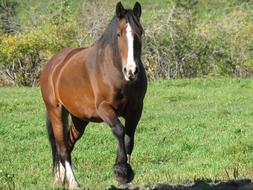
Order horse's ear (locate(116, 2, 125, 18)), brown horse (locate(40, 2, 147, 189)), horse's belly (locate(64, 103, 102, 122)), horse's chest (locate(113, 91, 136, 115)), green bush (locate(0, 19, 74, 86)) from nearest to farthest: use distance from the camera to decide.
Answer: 1. brown horse (locate(40, 2, 147, 189))
2. horse's ear (locate(116, 2, 125, 18))
3. horse's chest (locate(113, 91, 136, 115))
4. horse's belly (locate(64, 103, 102, 122))
5. green bush (locate(0, 19, 74, 86))

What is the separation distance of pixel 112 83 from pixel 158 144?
17.0 feet

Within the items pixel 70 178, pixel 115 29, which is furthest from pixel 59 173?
pixel 115 29

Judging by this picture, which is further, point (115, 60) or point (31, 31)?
point (31, 31)

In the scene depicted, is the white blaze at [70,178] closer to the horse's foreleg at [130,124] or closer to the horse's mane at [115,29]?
the horse's foreleg at [130,124]

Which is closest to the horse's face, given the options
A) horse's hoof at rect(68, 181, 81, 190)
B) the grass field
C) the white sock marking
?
the grass field

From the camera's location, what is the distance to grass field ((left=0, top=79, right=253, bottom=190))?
353 inches

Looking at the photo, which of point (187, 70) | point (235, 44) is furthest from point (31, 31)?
point (235, 44)

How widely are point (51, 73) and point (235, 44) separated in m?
21.7

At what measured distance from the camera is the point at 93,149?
11.6 meters

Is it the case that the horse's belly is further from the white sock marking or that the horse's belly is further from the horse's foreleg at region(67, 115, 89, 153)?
the white sock marking

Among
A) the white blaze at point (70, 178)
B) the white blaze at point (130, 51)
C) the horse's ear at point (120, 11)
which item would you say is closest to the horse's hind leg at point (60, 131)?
the white blaze at point (70, 178)

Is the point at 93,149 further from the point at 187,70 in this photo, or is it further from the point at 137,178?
the point at 187,70

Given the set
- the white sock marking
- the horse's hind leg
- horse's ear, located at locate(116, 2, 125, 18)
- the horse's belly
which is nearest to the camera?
horse's ear, located at locate(116, 2, 125, 18)

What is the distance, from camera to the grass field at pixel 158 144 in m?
8.96
